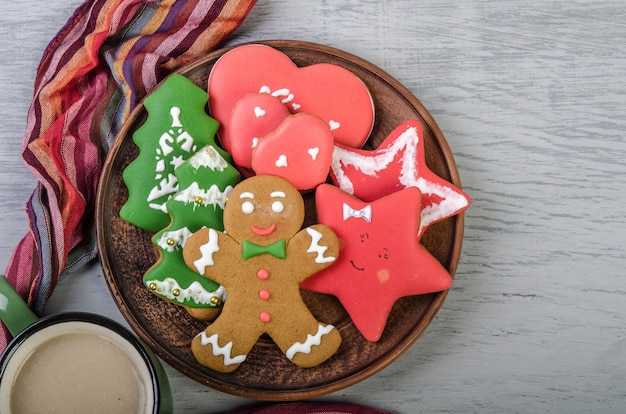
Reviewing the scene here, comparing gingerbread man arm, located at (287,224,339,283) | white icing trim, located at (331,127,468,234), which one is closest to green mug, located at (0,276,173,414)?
gingerbread man arm, located at (287,224,339,283)

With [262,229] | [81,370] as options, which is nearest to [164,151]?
[262,229]

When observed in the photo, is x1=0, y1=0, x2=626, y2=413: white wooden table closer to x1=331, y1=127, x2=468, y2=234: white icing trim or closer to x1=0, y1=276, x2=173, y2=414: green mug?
x1=331, y1=127, x2=468, y2=234: white icing trim

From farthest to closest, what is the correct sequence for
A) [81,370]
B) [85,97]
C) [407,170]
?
1. [85,97]
2. [407,170]
3. [81,370]

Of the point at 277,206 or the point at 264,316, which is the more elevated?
the point at 277,206

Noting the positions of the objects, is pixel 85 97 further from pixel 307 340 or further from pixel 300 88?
pixel 307 340

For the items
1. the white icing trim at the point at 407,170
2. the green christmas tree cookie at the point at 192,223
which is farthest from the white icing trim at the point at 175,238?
the white icing trim at the point at 407,170

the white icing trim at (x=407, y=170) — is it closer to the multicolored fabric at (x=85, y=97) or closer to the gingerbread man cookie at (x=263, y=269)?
the gingerbread man cookie at (x=263, y=269)

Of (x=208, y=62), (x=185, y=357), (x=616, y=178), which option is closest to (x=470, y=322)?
(x=616, y=178)
